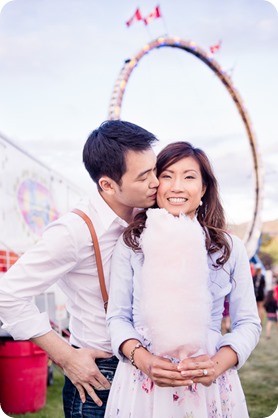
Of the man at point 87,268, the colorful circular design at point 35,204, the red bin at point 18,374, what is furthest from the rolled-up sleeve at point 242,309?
the colorful circular design at point 35,204

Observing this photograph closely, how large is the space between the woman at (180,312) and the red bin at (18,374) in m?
2.67

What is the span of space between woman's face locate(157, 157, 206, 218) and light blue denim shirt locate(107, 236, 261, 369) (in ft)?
0.54

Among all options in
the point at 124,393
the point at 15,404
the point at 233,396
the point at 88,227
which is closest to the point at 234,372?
the point at 233,396

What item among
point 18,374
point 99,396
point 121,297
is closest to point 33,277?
point 121,297

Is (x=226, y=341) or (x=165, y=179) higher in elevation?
(x=165, y=179)

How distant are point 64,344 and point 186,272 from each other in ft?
1.64

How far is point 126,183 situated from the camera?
1654 mm

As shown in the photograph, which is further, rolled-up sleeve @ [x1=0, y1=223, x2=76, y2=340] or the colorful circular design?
the colorful circular design

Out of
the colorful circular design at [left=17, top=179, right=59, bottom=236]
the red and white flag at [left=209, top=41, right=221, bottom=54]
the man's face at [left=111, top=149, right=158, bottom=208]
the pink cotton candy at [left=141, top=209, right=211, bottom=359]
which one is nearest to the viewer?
the pink cotton candy at [left=141, top=209, right=211, bottom=359]

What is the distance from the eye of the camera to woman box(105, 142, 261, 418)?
1.35m

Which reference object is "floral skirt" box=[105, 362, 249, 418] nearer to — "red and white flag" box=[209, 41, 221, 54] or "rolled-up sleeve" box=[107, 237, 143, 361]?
"rolled-up sleeve" box=[107, 237, 143, 361]

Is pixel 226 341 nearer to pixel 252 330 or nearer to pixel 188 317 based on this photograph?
pixel 252 330

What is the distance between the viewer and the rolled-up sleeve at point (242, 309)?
5.04 feet

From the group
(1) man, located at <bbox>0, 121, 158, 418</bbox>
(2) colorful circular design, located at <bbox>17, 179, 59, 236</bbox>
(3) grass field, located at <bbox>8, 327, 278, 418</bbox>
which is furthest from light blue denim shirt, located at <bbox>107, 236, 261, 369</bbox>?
(2) colorful circular design, located at <bbox>17, 179, 59, 236</bbox>
